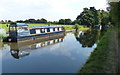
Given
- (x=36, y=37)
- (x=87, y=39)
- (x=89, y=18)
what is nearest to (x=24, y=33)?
(x=36, y=37)

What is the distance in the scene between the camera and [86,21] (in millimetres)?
56562

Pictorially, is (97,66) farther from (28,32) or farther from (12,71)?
(28,32)

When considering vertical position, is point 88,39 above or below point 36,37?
below

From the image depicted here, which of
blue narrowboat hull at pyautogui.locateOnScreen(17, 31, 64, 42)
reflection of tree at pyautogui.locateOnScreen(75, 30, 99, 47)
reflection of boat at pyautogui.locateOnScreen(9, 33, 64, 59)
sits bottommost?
reflection of boat at pyautogui.locateOnScreen(9, 33, 64, 59)

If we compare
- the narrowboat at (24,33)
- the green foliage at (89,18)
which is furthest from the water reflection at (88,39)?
the green foliage at (89,18)

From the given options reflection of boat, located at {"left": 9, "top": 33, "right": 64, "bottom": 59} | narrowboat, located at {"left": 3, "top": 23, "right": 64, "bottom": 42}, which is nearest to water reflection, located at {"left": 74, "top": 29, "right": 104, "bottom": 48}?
reflection of boat, located at {"left": 9, "top": 33, "right": 64, "bottom": 59}

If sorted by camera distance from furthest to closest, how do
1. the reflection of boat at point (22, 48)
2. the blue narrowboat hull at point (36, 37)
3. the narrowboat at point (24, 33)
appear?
the blue narrowboat hull at point (36, 37) → the narrowboat at point (24, 33) → the reflection of boat at point (22, 48)

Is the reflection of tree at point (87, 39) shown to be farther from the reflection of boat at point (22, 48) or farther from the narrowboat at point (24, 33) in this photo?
the narrowboat at point (24, 33)

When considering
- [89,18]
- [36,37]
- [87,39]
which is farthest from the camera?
[89,18]

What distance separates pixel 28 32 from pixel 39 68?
12731 millimetres

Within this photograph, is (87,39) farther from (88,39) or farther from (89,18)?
(89,18)

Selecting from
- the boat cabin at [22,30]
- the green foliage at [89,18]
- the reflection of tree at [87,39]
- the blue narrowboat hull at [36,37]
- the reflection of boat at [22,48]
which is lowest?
the reflection of boat at [22,48]

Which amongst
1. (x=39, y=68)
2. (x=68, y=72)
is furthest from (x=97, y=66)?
(x=39, y=68)

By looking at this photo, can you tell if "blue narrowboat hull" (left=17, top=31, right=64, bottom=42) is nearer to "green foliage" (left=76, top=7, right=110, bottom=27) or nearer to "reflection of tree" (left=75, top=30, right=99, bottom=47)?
"reflection of tree" (left=75, top=30, right=99, bottom=47)
